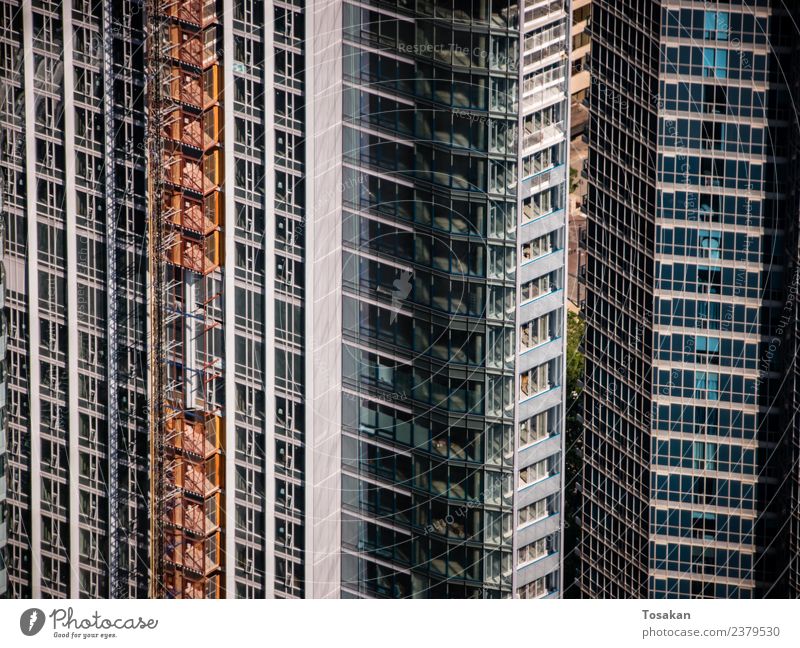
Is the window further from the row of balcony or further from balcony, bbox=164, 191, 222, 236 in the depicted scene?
the row of balcony

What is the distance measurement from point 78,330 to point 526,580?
2354mm

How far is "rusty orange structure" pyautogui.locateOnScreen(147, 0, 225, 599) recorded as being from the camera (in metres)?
8.09

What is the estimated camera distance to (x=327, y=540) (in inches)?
329

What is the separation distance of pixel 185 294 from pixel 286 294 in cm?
45

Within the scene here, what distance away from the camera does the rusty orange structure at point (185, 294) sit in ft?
26.5

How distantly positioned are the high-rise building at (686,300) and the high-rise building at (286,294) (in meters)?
0.30

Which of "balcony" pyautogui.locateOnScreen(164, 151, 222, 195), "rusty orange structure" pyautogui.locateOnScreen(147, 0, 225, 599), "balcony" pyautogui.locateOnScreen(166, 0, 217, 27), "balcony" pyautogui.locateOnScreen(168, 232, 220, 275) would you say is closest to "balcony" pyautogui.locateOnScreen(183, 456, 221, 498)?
"rusty orange structure" pyautogui.locateOnScreen(147, 0, 225, 599)

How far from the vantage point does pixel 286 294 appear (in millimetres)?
8273

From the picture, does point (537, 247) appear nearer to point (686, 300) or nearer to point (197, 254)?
point (686, 300)

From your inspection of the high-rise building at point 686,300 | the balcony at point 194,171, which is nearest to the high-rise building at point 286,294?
the balcony at point 194,171

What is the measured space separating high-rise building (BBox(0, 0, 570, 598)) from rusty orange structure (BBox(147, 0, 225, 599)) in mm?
11

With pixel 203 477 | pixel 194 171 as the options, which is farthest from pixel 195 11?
pixel 203 477
